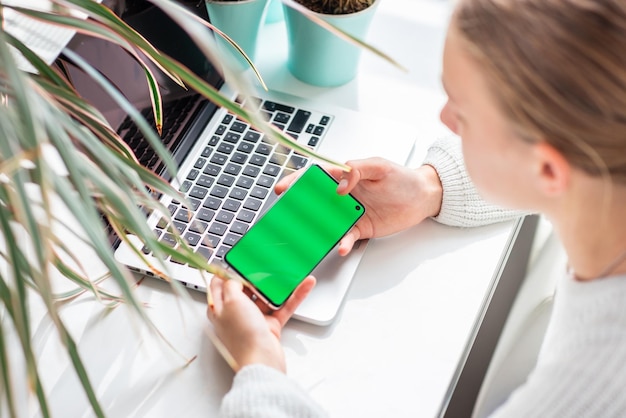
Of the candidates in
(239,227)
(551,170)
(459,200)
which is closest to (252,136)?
(239,227)

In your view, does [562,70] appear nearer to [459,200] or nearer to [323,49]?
[459,200]

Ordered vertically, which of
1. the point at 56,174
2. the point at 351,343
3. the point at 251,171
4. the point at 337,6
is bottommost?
the point at 351,343

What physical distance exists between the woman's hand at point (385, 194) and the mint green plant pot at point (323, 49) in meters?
0.17

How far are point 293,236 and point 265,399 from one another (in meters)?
0.18

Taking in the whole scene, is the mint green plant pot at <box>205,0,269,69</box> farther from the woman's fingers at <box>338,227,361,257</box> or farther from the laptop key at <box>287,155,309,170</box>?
the woman's fingers at <box>338,227,361,257</box>

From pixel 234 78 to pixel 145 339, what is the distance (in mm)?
367

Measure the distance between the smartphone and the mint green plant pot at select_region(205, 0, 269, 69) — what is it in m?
0.19

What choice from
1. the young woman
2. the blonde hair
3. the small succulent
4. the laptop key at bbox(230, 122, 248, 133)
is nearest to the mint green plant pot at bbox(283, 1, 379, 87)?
the small succulent

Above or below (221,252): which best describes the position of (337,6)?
above

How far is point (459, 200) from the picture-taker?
2.60ft

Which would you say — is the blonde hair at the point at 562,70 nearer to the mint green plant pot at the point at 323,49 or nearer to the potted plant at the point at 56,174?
the potted plant at the point at 56,174

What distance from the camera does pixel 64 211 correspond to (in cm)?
81

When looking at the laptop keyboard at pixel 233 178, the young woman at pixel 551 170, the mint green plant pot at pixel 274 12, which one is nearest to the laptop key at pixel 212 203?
the laptop keyboard at pixel 233 178

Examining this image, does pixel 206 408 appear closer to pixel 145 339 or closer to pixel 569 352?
pixel 145 339
